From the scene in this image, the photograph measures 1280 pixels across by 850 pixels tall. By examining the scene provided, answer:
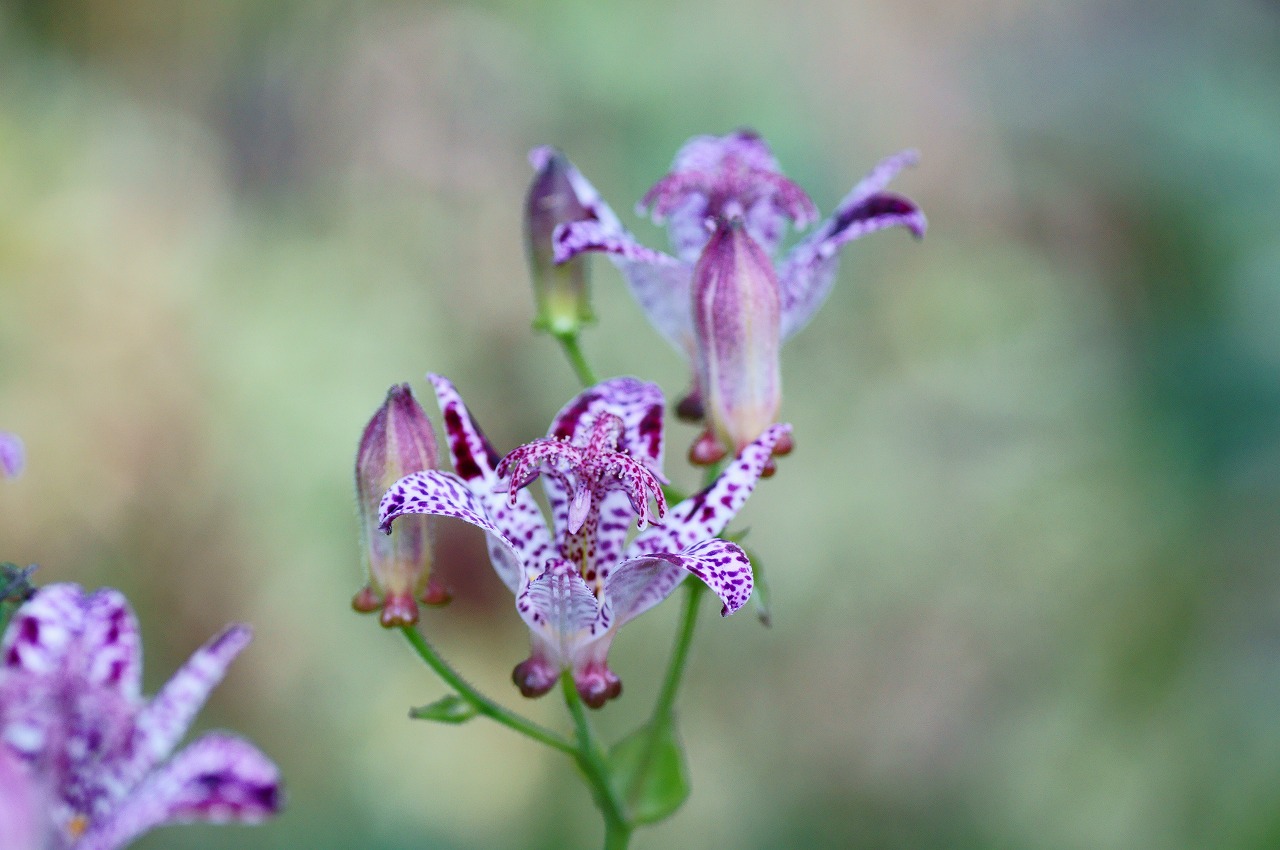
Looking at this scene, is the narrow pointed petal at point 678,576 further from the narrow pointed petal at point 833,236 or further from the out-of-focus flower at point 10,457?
the out-of-focus flower at point 10,457

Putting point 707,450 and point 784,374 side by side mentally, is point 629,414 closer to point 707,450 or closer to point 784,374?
point 707,450

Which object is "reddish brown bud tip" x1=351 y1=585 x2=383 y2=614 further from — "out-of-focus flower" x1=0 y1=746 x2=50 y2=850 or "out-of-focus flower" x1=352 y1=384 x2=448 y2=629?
"out-of-focus flower" x1=0 y1=746 x2=50 y2=850

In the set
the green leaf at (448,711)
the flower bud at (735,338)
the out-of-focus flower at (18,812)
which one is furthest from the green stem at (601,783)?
the out-of-focus flower at (18,812)

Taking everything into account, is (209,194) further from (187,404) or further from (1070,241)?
(1070,241)

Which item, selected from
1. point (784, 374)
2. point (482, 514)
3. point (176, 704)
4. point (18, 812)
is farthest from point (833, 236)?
point (784, 374)

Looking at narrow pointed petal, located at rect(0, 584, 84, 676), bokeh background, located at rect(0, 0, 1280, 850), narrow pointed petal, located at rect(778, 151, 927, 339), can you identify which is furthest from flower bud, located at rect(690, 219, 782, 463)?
bokeh background, located at rect(0, 0, 1280, 850)

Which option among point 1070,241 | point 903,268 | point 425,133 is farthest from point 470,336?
point 1070,241
